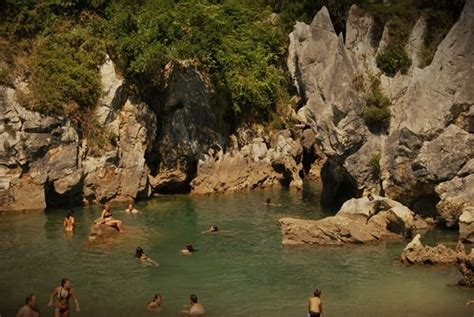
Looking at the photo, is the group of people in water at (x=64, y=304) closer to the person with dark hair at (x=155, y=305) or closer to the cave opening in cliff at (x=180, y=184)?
the person with dark hair at (x=155, y=305)

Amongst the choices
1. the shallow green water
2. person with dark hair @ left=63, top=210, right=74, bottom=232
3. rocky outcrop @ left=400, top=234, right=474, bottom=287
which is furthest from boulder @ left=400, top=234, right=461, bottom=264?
person with dark hair @ left=63, top=210, right=74, bottom=232

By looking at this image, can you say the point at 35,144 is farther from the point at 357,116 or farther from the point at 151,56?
the point at 357,116

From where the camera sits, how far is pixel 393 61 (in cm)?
3878

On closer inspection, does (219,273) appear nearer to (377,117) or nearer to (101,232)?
(101,232)

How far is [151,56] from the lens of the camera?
44.8m

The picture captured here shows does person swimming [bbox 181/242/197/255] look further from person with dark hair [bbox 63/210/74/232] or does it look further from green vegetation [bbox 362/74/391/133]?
green vegetation [bbox 362/74/391/133]

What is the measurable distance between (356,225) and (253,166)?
17828 millimetres

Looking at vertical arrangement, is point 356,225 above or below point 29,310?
above

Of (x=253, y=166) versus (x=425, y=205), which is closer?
(x=425, y=205)

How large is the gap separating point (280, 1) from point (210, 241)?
2774 cm

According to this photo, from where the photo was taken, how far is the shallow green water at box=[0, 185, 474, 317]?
24.7 meters

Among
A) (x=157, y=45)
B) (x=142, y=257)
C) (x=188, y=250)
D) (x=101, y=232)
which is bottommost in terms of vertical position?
(x=142, y=257)

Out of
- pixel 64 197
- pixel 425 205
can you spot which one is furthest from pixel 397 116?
pixel 64 197

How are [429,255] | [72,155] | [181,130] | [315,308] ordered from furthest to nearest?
1. [181,130]
2. [72,155]
3. [429,255]
4. [315,308]
